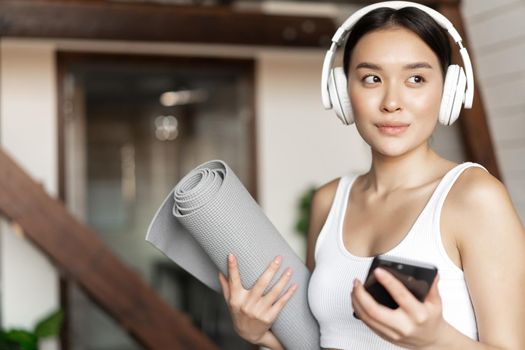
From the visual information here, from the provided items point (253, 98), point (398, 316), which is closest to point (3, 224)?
point (253, 98)

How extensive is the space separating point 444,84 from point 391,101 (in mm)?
119

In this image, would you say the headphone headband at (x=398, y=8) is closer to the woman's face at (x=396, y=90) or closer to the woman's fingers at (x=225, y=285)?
the woman's face at (x=396, y=90)

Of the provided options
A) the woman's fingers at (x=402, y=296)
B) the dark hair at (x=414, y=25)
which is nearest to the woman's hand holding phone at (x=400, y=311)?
the woman's fingers at (x=402, y=296)

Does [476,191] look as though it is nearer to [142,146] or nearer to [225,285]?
[225,285]

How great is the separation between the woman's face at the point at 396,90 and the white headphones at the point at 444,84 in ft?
0.08

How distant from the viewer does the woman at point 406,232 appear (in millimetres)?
1195

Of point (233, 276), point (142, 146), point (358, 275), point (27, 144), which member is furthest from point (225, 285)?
point (142, 146)

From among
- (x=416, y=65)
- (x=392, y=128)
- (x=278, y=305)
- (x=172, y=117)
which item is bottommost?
(x=172, y=117)

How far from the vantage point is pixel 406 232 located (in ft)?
4.30

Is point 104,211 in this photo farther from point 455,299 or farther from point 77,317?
point 455,299

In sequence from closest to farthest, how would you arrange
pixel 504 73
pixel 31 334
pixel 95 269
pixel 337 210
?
pixel 337 210, pixel 504 73, pixel 95 269, pixel 31 334

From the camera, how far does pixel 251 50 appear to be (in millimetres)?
4988

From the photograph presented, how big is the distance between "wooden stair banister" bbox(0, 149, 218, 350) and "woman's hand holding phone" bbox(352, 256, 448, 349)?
2628 millimetres

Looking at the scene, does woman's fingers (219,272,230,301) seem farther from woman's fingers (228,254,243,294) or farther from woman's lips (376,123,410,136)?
woman's lips (376,123,410,136)
